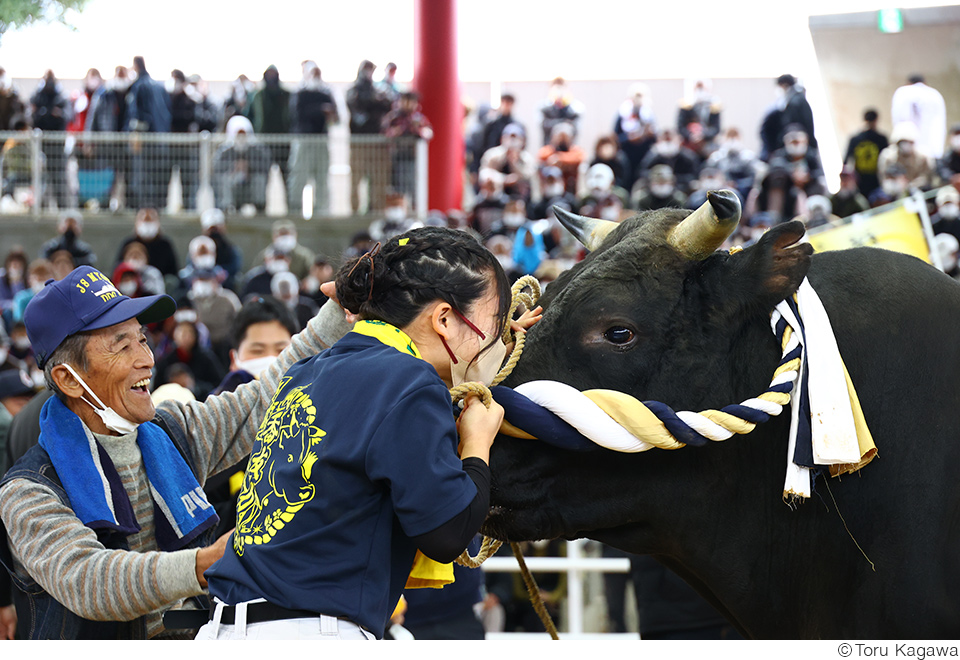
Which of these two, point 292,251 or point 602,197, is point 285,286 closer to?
point 292,251

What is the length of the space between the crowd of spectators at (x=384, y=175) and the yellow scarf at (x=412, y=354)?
26.7 ft

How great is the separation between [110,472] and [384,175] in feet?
48.4

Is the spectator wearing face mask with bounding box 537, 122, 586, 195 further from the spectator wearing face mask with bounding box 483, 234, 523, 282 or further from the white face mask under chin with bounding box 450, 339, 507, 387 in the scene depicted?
the white face mask under chin with bounding box 450, 339, 507, 387

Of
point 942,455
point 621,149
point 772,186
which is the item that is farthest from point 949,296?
point 621,149

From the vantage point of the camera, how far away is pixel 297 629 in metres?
2.32

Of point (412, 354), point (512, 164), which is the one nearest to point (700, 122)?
point (512, 164)

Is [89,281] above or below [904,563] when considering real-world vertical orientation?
above

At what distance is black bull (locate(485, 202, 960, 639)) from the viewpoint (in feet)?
9.45

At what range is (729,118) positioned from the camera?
87.8ft

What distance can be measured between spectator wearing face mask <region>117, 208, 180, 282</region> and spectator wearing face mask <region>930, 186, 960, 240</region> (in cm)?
944

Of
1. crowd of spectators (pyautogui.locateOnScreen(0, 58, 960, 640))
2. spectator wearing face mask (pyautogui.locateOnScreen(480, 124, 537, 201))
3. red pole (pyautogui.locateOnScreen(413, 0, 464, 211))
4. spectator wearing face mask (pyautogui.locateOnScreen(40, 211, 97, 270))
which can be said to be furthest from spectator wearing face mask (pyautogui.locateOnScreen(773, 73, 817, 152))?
spectator wearing face mask (pyautogui.locateOnScreen(40, 211, 97, 270))

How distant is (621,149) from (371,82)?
13.4 ft

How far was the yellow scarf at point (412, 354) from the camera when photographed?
2.49 m

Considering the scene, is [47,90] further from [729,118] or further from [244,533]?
[244,533]
